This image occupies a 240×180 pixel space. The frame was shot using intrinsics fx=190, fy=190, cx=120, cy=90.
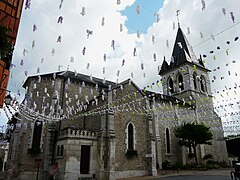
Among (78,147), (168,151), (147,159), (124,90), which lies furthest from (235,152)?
(78,147)

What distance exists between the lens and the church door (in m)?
14.6

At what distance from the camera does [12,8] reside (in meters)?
6.17

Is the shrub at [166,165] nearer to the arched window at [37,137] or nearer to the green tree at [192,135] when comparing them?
the green tree at [192,135]

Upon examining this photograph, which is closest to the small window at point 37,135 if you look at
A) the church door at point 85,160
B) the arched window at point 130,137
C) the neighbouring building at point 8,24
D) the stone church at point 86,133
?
the stone church at point 86,133

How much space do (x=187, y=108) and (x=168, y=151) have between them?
7868 mm

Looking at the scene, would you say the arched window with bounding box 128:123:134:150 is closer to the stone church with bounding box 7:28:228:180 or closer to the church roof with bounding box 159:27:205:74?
the stone church with bounding box 7:28:228:180

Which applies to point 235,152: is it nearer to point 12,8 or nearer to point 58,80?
point 58,80

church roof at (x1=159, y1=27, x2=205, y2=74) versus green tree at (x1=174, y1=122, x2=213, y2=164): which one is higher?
church roof at (x1=159, y1=27, x2=205, y2=74)

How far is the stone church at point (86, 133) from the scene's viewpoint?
14703 mm

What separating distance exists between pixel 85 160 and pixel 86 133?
2.07 m

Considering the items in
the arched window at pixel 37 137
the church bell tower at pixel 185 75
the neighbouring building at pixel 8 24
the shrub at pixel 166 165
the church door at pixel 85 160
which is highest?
the church bell tower at pixel 185 75

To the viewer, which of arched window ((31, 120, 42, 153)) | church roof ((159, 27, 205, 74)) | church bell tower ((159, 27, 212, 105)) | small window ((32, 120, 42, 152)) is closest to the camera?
arched window ((31, 120, 42, 153))

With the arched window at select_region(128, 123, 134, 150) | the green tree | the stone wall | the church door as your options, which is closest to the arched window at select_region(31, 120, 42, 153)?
the church door

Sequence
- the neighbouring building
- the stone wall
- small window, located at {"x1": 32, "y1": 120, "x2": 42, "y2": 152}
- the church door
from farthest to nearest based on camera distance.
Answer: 1. small window, located at {"x1": 32, "y1": 120, "x2": 42, "y2": 152}
2. the stone wall
3. the church door
4. the neighbouring building
